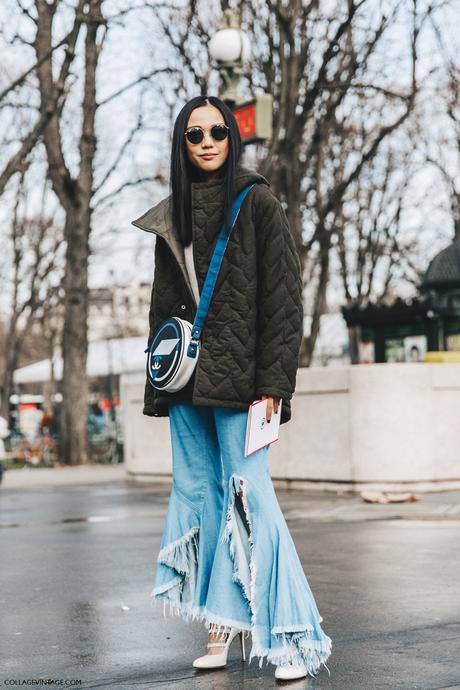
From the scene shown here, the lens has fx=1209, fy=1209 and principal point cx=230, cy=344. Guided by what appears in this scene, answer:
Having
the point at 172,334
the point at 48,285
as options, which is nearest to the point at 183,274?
the point at 172,334

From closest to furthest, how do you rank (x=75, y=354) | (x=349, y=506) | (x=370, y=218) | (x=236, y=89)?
(x=349, y=506), (x=236, y=89), (x=75, y=354), (x=370, y=218)

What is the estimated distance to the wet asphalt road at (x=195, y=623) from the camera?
394cm

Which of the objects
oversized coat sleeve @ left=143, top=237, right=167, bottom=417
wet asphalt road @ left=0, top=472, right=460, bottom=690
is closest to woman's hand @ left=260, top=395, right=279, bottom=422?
oversized coat sleeve @ left=143, top=237, right=167, bottom=417

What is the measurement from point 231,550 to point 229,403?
0.48 m

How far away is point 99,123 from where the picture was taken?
1300 inches

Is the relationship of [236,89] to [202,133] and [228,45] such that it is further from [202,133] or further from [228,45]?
[202,133]

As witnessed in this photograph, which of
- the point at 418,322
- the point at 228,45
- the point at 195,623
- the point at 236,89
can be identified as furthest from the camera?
the point at 418,322

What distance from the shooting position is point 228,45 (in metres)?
13.2

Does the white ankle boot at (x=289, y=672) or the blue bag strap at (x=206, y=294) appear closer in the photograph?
the white ankle boot at (x=289, y=672)

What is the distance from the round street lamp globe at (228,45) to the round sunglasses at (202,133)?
940 cm

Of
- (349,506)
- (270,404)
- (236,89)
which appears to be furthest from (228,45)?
(270,404)

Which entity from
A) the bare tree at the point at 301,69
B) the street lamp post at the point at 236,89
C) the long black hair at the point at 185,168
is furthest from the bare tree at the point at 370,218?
the long black hair at the point at 185,168

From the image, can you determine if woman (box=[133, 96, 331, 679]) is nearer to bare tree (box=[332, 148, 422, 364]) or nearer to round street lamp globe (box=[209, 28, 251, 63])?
round street lamp globe (box=[209, 28, 251, 63])

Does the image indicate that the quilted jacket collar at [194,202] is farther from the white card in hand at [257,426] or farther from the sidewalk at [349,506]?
the sidewalk at [349,506]
